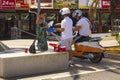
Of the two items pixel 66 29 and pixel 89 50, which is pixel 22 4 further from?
pixel 66 29

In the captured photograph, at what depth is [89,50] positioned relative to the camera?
12.7 meters

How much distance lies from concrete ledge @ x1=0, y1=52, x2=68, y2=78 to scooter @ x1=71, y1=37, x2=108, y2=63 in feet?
4.42

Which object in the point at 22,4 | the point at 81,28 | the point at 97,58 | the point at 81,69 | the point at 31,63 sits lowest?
the point at 81,69

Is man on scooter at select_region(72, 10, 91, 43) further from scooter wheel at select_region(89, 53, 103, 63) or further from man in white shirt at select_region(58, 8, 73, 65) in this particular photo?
man in white shirt at select_region(58, 8, 73, 65)

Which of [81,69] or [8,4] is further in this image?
[8,4]

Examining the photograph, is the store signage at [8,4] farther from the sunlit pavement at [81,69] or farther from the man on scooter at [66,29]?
the man on scooter at [66,29]

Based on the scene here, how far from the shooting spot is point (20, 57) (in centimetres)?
1038

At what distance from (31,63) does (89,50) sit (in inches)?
110

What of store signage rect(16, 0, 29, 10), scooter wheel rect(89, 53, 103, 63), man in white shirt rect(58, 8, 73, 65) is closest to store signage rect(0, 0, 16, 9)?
store signage rect(16, 0, 29, 10)

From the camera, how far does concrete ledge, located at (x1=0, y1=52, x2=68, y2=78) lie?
10.1 meters

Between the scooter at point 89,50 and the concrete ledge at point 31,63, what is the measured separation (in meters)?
1.35

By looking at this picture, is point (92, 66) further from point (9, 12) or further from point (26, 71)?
point (9, 12)

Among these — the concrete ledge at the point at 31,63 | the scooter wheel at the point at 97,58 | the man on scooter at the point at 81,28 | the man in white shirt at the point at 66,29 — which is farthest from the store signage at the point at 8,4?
the concrete ledge at the point at 31,63

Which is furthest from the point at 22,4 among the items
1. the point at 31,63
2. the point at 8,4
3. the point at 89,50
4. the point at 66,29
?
the point at 31,63
